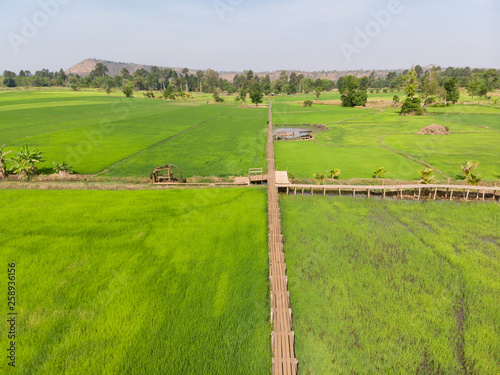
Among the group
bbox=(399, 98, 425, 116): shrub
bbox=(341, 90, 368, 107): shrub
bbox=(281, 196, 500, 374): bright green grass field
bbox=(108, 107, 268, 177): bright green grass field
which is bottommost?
bbox=(281, 196, 500, 374): bright green grass field

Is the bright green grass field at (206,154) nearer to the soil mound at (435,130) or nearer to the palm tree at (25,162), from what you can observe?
the palm tree at (25,162)

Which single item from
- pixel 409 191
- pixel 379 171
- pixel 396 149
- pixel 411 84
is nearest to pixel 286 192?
pixel 379 171

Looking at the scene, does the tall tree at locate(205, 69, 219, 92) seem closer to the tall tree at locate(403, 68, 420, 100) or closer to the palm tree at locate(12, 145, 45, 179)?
the tall tree at locate(403, 68, 420, 100)

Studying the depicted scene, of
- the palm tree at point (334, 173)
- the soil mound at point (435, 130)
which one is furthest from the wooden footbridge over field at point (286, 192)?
the soil mound at point (435, 130)

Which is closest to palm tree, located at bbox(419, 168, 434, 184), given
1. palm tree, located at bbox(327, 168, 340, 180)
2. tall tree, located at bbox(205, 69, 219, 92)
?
palm tree, located at bbox(327, 168, 340, 180)

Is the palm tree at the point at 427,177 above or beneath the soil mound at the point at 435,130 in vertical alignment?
beneath

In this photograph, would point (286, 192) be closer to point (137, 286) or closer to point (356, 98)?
point (137, 286)

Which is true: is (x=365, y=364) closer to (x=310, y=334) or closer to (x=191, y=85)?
(x=310, y=334)
